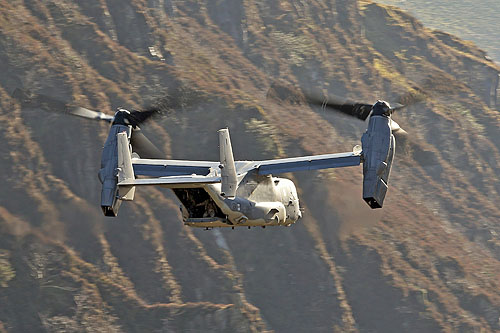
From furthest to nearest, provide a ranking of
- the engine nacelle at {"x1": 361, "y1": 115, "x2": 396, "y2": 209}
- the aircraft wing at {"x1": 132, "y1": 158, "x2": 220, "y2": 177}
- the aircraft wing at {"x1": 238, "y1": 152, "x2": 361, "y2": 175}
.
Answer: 1. the aircraft wing at {"x1": 132, "y1": 158, "x2": 220, "y2": 177}
2. the aircraft wing at {"x1": 238, "y1": 152, "x2": 361, "y2": 175}
3. the engine nacelle at {"x1": 361, "y1": 115, "x2": 396, "y2": 209}

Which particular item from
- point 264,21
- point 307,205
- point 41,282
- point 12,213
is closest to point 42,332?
point 41,282

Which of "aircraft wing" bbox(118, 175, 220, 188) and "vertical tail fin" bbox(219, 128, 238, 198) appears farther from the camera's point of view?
"vertical tail fin" bbox(219, 128, 238, 198)

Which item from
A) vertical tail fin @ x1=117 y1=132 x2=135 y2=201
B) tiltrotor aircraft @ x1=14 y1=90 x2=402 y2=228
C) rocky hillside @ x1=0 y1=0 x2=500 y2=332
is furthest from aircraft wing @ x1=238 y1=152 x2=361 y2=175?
rocky hillside @ x1=0 y1=0 x2=500 y2=332

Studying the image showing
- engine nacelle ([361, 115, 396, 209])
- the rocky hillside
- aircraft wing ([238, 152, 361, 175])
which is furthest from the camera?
the rocky hillside

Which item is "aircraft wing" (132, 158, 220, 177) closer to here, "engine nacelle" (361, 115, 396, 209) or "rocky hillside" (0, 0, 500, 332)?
"engine nacelle" (361, 115, 396, 209)

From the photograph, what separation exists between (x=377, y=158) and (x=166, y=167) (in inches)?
392

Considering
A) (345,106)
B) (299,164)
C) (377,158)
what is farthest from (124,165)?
(377,158)

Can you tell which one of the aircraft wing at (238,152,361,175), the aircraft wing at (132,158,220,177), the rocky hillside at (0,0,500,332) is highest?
the aircraft wing at (238,152,361,175)

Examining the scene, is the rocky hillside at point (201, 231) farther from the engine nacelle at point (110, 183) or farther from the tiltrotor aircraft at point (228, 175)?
the engine nacelle at point (110, 183)

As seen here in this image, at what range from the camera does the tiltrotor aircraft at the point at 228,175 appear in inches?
1534

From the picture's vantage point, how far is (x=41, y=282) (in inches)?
3248

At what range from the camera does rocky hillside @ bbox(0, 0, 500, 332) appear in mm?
83875

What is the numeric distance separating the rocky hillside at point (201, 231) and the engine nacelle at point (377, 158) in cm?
2770

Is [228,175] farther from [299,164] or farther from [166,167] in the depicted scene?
[166,167]
